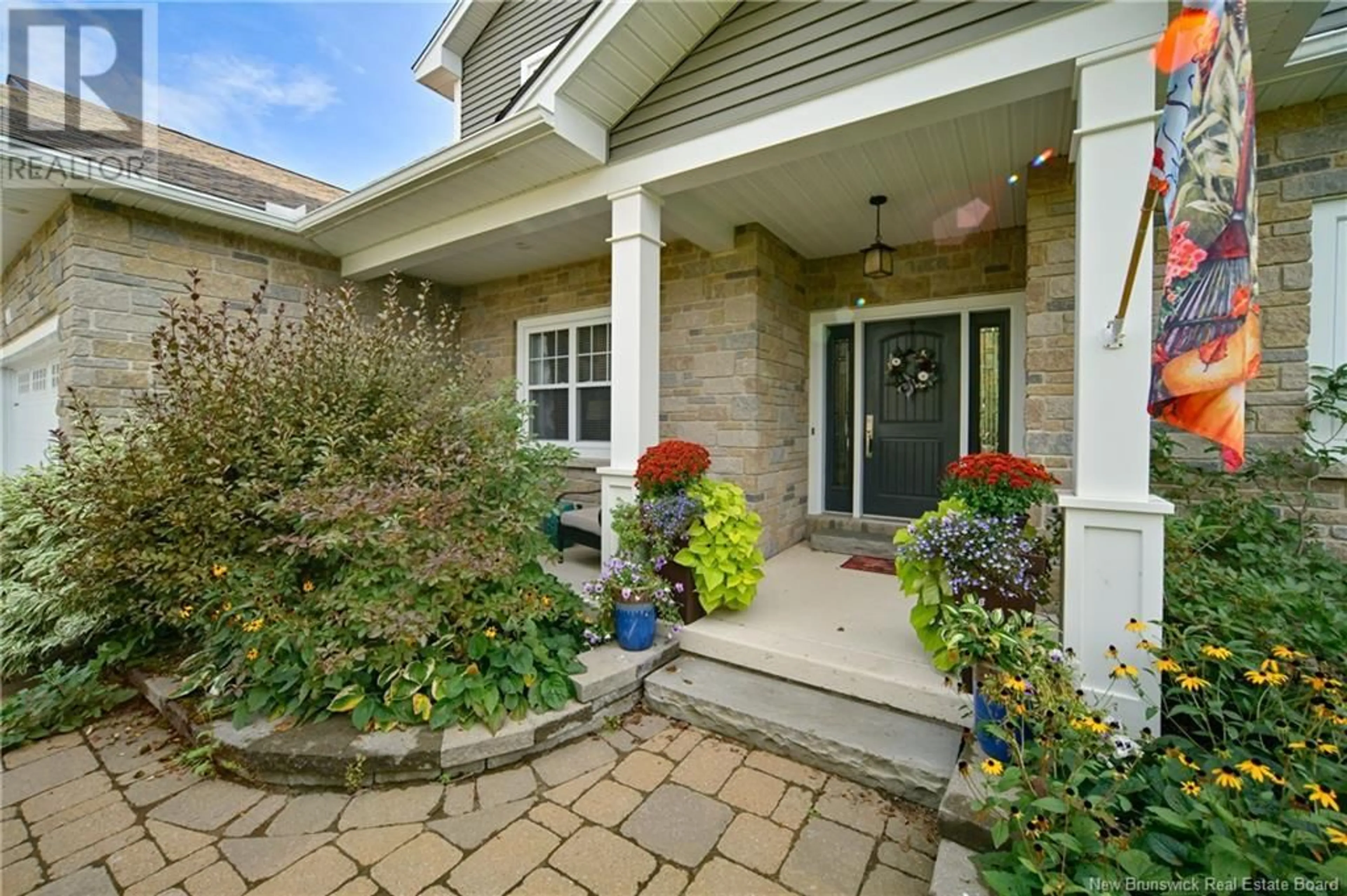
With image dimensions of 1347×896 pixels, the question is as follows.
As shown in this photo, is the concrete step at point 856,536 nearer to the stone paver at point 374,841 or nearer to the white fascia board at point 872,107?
the white fascia board at point 872,107

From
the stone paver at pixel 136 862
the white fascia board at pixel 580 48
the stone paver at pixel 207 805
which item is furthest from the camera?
the white fascia board at pixel 580 48

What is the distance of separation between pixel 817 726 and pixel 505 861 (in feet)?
4.04

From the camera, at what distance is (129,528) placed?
7.99 feet

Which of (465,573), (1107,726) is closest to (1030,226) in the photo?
(1107,726)

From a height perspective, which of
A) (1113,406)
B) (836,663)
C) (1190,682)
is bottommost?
(836,663)

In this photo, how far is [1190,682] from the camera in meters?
1.54

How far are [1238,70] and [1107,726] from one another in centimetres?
193

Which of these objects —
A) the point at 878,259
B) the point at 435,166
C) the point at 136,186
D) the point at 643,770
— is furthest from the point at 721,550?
the point at 136,186

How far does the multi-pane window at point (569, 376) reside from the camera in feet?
17.4

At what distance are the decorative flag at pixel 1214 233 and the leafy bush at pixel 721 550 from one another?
182cm

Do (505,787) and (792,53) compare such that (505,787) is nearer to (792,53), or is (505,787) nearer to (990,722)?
(990,722)

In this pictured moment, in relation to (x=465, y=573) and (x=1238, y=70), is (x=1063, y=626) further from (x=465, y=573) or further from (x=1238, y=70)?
(x=465, y=573)

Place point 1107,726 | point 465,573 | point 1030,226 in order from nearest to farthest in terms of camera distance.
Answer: point 1107,726, point 465,573, point 1030,226

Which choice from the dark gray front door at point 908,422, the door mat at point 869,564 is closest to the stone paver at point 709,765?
the door mat at point 869,564
